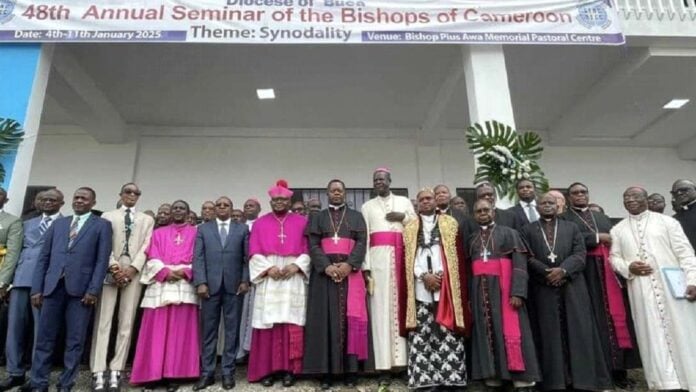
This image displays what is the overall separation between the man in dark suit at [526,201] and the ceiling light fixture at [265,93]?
4237 millimetres

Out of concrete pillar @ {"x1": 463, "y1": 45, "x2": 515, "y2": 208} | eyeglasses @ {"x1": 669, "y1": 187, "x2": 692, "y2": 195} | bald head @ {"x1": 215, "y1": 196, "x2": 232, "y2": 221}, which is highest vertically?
concrete pillar @ {"x1": 463, "y1": 45, "x2": 515, "y2": 208}

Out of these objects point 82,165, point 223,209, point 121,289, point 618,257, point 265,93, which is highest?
point 265,93

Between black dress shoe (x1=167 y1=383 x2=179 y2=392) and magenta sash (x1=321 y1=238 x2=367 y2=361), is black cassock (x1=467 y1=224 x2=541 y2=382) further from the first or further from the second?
black dress shoe (x1=167 y1=383 x2=179 y2=392)

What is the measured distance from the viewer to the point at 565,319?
11.8 ft

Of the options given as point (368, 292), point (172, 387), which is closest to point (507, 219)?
point (368, 292)

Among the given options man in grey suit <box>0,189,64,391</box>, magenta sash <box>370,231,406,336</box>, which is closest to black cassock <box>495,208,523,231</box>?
magenta sash <box>370,231,406,336</box>

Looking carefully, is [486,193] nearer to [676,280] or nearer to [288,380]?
[676,280]

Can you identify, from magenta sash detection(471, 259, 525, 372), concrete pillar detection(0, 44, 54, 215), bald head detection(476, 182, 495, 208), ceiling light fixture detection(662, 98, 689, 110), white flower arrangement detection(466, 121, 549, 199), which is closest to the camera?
magenta sash detection(471, 259, 525, 372)

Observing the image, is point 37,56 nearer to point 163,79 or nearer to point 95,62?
point 95,62

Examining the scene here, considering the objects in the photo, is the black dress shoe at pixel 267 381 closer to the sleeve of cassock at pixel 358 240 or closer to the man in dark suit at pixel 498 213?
the sleeve of cassock at pixel 358 240

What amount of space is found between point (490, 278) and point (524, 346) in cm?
52

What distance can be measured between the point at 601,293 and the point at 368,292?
1871 mm

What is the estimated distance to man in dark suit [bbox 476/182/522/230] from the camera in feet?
13.5

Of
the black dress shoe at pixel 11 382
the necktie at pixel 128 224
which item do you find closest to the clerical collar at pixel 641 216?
the necktie at pixel 128 224
